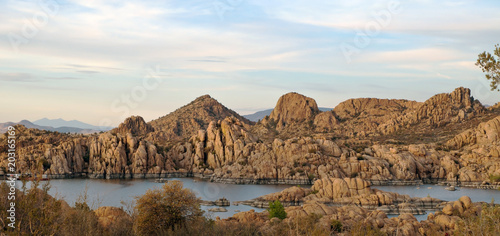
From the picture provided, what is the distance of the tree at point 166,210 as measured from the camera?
121 ft

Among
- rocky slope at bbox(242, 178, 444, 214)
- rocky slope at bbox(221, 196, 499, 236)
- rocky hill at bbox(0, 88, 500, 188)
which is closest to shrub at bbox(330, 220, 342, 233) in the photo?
rocky slope at bbox(221, 196, 499, 236)

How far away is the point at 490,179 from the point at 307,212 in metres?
79.0

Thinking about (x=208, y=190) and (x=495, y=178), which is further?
(x=495, y=178)

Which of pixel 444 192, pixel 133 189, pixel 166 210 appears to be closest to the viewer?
pixel 166 210

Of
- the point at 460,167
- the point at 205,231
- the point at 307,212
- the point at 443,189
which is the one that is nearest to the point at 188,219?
the point at 205,231

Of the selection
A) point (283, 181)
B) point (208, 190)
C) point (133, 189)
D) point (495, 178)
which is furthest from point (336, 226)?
point (495, 178)

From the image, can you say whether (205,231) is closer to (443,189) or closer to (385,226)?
(385,226)

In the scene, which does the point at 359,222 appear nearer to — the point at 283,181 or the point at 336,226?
the point at 336,226

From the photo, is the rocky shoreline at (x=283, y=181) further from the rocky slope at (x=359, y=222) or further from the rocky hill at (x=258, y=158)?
the rocky slope at (x=359, y=222)

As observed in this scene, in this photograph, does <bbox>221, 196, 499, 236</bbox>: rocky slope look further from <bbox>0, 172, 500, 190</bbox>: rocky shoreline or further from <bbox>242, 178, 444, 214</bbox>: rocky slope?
<bbox>0, 172, 500, 190</bbox>: rocky shoreline

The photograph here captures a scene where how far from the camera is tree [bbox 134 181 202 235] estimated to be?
121 ft

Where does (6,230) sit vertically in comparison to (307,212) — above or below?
above

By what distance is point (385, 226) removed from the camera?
44344 millimetres

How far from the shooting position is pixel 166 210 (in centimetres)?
3800
